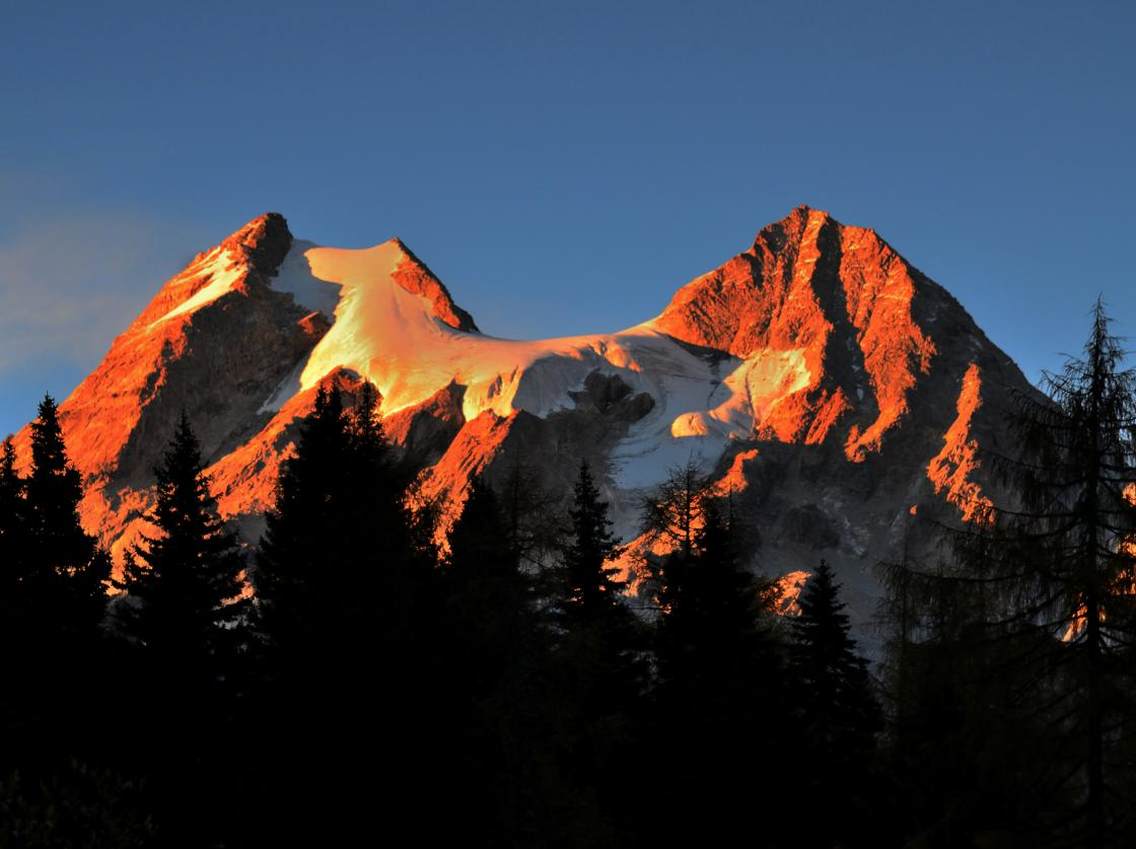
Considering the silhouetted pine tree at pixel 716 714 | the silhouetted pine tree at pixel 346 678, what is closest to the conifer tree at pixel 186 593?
the silhouetted pine tree at pixel 346 678

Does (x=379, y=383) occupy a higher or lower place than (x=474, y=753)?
higher

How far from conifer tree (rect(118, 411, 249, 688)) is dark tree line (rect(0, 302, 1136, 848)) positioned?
0.09 meters

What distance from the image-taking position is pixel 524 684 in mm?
25000

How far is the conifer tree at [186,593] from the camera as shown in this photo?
3272 centimetres

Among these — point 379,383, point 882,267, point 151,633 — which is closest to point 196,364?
point 379,383

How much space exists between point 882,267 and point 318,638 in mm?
160620

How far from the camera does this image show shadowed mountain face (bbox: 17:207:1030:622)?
143375mm

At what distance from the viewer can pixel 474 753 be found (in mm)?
24953

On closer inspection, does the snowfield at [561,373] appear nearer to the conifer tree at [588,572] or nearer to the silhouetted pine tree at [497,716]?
the conifer tree at [588,572]

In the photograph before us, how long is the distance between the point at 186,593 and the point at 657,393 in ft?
458

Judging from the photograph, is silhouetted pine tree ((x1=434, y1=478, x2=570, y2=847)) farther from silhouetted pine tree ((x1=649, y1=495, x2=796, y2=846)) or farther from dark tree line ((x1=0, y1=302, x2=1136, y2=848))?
silhouetted pine tree ((x1=649, y1=495, x2=796, y2=846))

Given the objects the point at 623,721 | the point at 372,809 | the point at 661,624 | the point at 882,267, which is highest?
the point at 882,267

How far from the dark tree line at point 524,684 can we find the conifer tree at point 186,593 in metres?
0.09

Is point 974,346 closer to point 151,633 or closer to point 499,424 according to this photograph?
point 499,424
